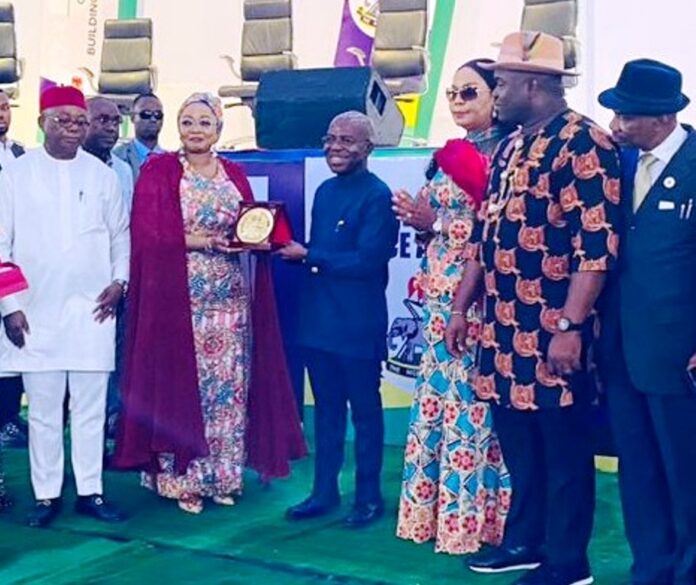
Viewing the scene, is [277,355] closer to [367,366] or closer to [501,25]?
[367,366]

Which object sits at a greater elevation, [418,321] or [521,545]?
[418,321]

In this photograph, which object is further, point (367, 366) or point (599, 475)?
point (599, 475)

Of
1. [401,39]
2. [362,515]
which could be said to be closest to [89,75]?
[401,39]

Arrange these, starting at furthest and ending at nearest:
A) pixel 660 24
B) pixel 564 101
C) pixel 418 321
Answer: pixel 660 24, pixel 418 321, pixel 564 101

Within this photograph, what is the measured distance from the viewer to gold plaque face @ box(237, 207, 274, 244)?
454 cm

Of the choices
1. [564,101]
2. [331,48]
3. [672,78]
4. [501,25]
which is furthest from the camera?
[331,48]

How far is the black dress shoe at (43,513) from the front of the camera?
181 inches

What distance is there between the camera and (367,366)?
14.9 ft

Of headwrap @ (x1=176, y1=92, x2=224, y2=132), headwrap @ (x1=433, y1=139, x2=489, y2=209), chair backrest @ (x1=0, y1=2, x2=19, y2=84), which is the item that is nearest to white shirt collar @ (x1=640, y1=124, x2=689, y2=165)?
headwrap @ (x1=433, y1=139, x2=489, y2=209)

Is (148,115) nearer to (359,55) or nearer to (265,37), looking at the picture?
(265,37)

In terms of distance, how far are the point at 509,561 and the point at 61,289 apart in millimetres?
1868

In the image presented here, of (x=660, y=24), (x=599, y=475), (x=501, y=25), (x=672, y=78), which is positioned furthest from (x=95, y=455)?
(x=501, y=25)

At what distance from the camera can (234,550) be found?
14.0ft

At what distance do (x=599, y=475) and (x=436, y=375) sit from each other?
4.60 feet
